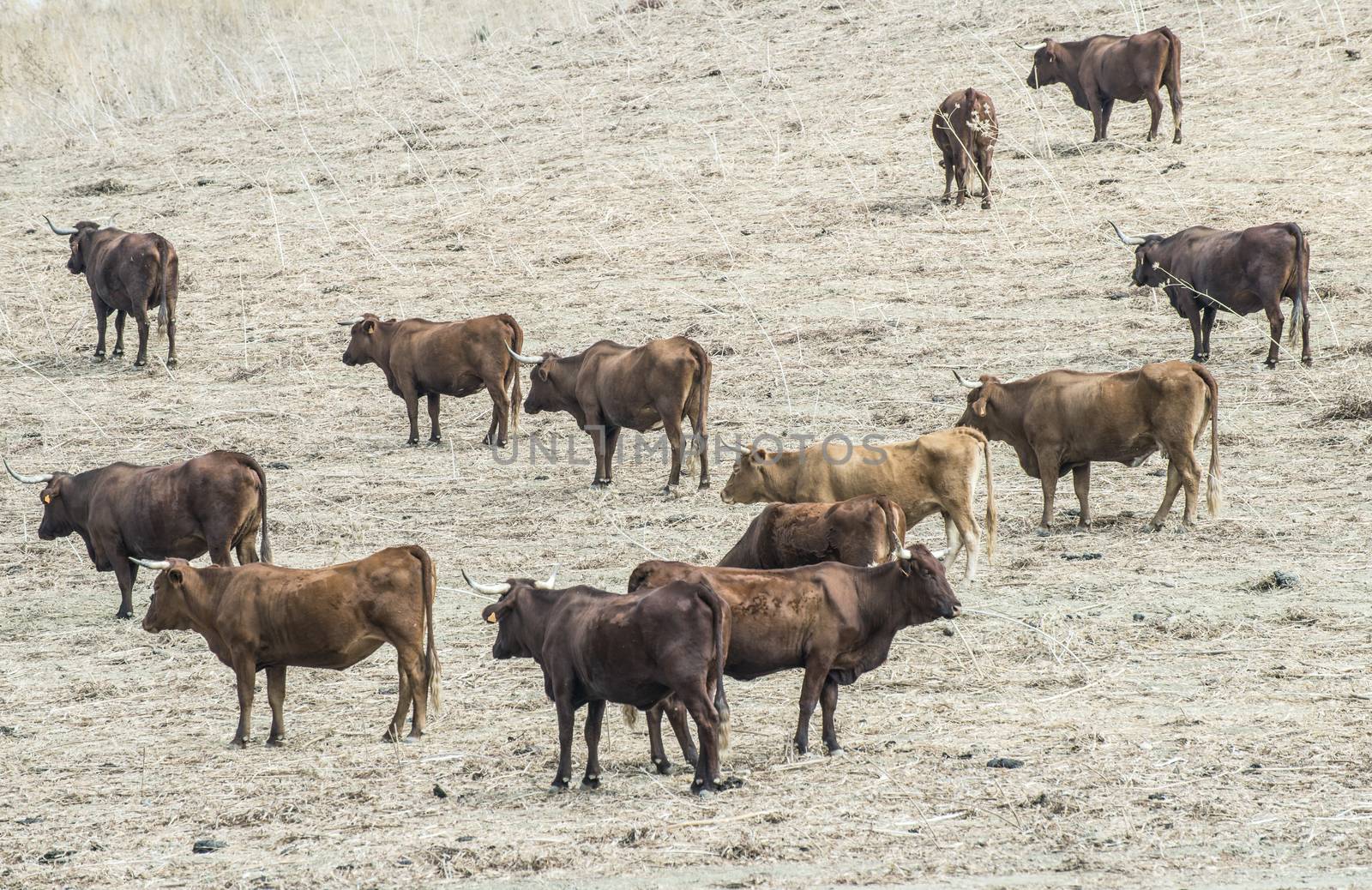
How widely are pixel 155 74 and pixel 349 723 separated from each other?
79.2ft

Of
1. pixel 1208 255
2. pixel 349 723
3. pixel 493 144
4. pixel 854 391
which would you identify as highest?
pixel 493 144

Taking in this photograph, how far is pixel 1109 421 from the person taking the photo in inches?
446

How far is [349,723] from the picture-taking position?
8.43 meters

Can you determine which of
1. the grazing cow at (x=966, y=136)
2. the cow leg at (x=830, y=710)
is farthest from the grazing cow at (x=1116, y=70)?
the cow leg at (x=830, y=710)

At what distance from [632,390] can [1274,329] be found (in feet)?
19.0

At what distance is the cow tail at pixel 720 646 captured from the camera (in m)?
6.94

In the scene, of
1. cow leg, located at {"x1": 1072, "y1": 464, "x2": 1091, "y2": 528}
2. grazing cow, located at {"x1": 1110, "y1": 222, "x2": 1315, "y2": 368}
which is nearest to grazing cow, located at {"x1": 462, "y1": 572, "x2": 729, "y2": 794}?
cow leg, located at {"x1": 1072, "y1": 464, "x2": 1091, "y2": 528}

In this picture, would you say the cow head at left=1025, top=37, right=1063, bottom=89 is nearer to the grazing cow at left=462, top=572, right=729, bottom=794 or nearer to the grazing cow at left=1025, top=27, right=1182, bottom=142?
the grazing cow at left=1025, top=27, right=1182, bottom=142

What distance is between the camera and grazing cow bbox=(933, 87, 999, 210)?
61.5ft

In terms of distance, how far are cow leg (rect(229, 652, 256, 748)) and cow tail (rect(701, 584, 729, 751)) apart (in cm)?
250

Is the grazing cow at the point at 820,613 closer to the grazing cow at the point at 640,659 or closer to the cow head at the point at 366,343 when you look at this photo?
the grazing cow at the point at 640,659

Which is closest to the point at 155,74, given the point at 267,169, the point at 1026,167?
the point at 267,169

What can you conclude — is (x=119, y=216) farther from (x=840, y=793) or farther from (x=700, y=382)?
(x=840, y=793)

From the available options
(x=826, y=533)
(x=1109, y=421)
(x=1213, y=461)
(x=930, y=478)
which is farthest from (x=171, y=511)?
(x=1213, y=461)
